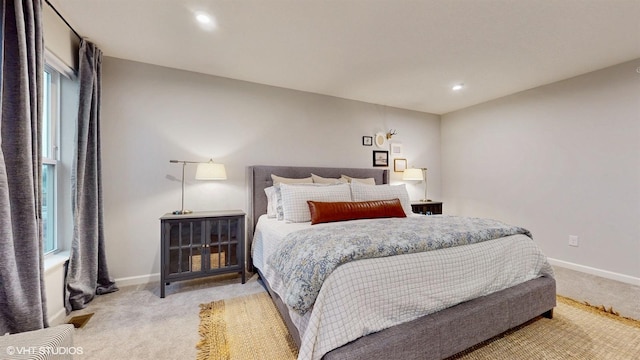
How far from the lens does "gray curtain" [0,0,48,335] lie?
1303 mm

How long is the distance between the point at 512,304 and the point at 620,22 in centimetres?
233

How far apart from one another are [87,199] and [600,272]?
5.30 metres

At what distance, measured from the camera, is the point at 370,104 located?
4.04 metres

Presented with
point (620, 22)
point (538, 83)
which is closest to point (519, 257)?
point (620, 22)

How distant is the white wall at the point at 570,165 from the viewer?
2.66 meters

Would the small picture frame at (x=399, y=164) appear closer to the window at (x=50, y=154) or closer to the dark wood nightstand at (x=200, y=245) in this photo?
the dark wood nightstand at (x=200, y=245)

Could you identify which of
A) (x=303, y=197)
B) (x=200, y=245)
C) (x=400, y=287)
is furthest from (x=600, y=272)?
(x=200, y=245)

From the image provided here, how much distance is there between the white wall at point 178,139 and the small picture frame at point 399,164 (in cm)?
117

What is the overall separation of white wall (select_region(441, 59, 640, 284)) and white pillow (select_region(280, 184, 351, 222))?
261 cm

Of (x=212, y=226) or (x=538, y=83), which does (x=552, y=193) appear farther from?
(x=212, y=226)

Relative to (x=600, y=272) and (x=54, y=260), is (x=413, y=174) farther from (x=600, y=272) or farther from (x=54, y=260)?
(x=54, y=260)

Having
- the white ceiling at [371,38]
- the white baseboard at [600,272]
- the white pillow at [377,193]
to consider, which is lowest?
the white baseboard at [600,272]

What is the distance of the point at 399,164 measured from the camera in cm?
431

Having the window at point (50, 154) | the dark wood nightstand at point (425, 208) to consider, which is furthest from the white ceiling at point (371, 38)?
the dark wood nightstand at point (425, 208)
